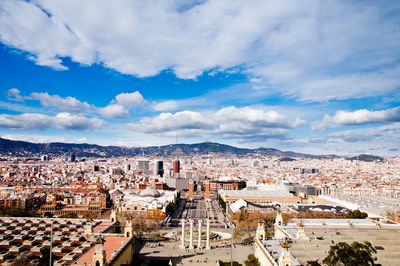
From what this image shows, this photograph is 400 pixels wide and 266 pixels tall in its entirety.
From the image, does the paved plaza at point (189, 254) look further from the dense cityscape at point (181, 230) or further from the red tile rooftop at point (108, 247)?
the red tile rooftop at point (108, 247)

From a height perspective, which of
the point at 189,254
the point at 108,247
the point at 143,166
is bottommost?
the point at 189,254

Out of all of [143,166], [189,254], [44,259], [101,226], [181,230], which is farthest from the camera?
[143,166]

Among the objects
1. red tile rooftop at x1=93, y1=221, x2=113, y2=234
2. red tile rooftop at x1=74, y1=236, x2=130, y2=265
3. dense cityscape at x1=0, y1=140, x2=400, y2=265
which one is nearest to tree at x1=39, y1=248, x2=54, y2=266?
dense cityscape at x1=0, y1=140, x2=400, y2=265

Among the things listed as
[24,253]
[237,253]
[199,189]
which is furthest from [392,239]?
[199,189]

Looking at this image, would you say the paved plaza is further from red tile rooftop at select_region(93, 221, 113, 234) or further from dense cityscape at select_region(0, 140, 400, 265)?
red tile rooftop at select_region(93, 221, 113, 234)

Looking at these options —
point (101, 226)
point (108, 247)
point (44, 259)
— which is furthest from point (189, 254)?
point (44, 259)

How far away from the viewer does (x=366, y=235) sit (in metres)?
31.8

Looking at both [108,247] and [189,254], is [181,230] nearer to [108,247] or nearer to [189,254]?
[189,254]

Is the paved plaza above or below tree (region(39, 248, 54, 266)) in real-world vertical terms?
below

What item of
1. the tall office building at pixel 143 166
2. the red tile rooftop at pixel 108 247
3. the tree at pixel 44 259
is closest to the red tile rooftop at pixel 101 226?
the red tile rooftop at pixel 108 247

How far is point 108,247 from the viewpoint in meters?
24.0

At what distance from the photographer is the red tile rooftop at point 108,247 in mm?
20562

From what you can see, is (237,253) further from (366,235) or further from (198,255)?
(366,235)

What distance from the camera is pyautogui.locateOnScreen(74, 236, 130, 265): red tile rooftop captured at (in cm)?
2056
